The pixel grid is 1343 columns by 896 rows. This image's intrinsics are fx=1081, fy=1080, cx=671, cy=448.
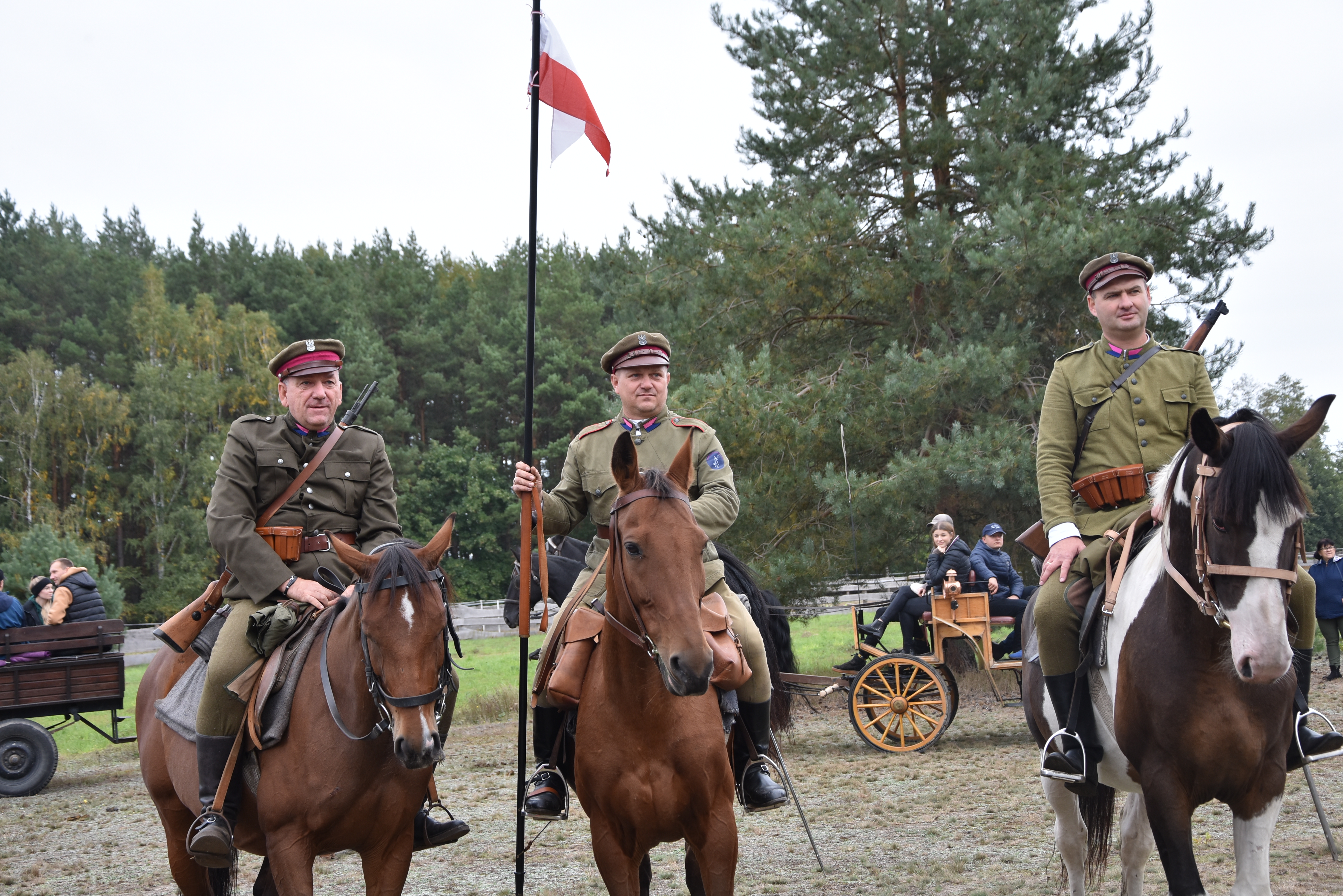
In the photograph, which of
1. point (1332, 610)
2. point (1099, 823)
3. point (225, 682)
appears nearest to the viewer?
point (225, 682)

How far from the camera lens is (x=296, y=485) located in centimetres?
494

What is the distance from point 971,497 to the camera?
1452 centimetres

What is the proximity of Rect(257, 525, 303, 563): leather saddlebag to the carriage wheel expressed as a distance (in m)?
8.25

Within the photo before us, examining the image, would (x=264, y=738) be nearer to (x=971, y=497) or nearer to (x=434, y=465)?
(x=971, y=497)

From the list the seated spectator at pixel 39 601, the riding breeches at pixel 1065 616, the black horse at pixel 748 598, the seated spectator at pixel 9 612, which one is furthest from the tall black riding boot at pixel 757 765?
the seated spectator at pixel 39 601

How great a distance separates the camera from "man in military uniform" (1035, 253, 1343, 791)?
4512 millimetres

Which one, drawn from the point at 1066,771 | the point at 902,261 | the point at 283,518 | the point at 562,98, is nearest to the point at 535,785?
the point at 283,518

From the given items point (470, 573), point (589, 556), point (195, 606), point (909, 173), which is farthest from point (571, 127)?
point (470, 573)

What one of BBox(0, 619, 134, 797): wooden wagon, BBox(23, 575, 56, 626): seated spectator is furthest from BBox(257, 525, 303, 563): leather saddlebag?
BBox(23, 575, 56, 626): seated spectator

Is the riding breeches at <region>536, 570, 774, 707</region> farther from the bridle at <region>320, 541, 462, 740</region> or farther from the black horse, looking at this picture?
the black horse

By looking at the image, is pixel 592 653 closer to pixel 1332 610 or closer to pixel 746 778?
pixel 746 778

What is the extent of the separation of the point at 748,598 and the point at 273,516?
367 cm

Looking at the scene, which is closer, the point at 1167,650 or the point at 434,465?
the point at 1167,650

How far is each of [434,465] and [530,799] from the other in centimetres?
3978
